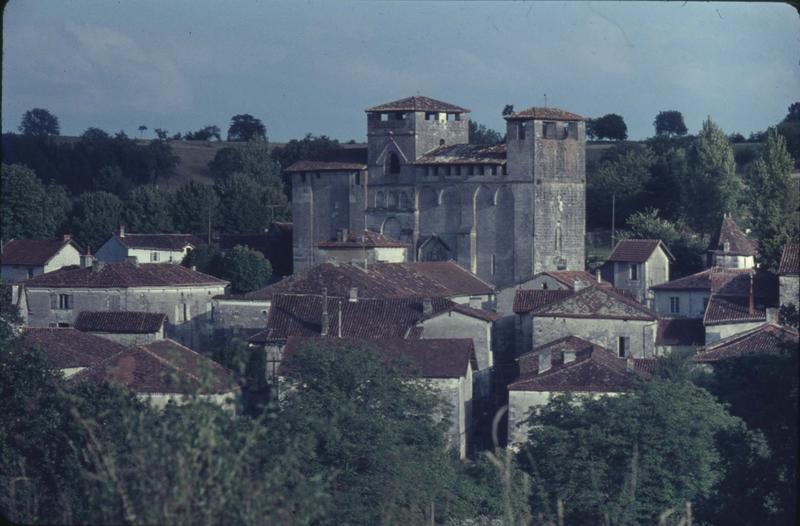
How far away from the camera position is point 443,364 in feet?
106

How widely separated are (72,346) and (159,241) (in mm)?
21478

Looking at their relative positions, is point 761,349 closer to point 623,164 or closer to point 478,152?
point 478,152

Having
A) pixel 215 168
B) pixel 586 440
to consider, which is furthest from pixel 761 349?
pixel 215 168

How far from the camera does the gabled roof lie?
35844mm

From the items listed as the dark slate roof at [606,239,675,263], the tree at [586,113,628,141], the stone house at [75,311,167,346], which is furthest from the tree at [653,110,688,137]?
the stone house at [75,311,167,346]

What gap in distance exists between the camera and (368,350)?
3016 centimetres

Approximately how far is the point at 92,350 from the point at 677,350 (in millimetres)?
12300

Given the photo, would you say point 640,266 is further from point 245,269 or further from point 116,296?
point 116,296

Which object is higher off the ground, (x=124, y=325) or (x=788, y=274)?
(x=788, y=274)

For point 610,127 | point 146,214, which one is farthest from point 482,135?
point 146,214

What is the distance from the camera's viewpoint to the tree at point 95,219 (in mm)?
59562

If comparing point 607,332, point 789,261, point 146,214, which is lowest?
point 607,332

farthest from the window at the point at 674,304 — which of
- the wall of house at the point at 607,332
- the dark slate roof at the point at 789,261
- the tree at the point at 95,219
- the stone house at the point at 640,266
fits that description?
the tree at the point at 95,219

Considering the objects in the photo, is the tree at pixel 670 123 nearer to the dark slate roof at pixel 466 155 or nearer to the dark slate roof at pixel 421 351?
the dark slate roof at pixel 466 155
